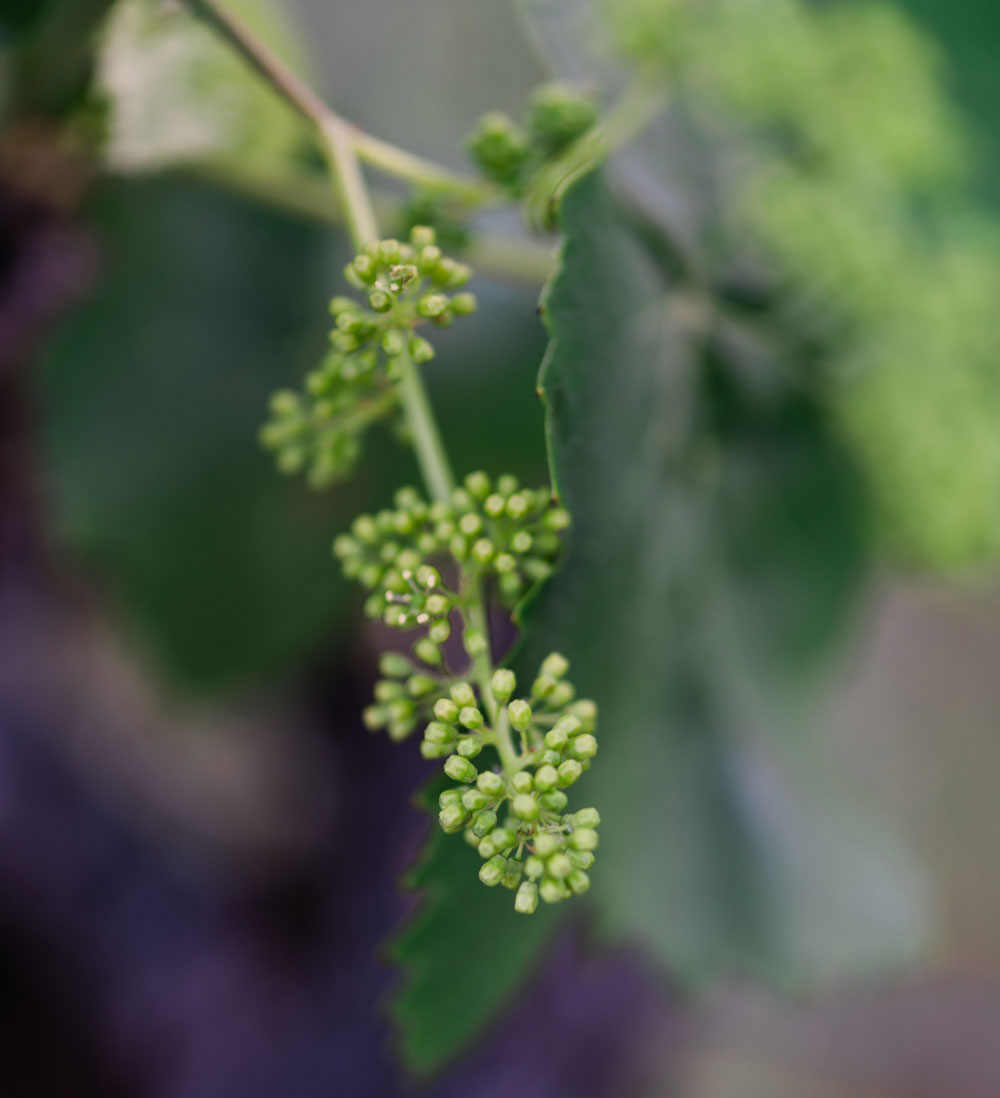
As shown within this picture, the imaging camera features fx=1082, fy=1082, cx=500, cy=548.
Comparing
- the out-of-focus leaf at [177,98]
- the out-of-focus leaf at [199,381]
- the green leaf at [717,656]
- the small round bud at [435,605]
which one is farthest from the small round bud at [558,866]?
the out-of-focus leaf at [199,381]

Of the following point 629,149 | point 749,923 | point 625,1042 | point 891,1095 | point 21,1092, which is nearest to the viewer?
point 629,149

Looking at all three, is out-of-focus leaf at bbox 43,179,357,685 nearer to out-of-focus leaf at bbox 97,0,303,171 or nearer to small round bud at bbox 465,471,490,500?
out-of-focus leaf at bbox 97,0,303,171

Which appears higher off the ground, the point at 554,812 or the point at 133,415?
the point at 133,415

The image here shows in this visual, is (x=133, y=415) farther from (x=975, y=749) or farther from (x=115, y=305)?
(x=975, y=749)

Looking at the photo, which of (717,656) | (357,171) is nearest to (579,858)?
(357,171)

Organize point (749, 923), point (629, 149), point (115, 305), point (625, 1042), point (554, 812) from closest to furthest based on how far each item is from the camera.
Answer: point (554, 812) < point (629, 149) < point (749, 923) < point (115, 305) < point (625, 1042)

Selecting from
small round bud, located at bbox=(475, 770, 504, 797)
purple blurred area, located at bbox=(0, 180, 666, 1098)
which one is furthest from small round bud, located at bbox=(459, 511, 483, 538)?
purple blurred area, located at bbox=(0, 180, 666, 1098)

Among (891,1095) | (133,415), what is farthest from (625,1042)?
(133,415)

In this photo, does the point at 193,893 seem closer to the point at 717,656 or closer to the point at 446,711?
the point at 717,656
